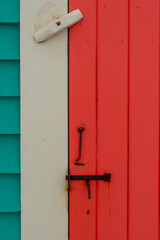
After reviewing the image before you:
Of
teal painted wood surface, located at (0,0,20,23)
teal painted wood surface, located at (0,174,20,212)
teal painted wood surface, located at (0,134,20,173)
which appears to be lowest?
teal painted wood surface, located at (0,174,20,212)

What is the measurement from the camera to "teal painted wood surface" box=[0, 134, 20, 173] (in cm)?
112

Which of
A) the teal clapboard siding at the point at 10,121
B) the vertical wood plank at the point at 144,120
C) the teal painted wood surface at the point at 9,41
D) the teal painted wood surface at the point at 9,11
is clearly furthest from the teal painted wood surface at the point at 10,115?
the vertical wood plank at the point at 144,120

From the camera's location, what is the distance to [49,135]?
1115mm

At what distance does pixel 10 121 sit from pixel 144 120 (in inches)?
25.3

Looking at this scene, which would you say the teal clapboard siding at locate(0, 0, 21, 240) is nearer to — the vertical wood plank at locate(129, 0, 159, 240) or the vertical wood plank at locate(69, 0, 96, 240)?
the vertical wood plank at locate(69, 0, 96, 240)

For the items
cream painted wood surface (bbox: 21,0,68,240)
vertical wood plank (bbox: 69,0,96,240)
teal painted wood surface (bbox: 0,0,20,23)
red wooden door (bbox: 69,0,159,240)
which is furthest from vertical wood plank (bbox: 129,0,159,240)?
teal painted wood surface (bbox: 0,0,20,23)

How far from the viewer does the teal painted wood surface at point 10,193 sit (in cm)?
113

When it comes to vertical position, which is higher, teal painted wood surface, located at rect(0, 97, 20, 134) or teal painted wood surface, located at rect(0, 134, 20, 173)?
teal painted wood surface, located at rect(0, 97, 20, 134)

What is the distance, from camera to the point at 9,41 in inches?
43.3

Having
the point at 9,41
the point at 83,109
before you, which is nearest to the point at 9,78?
the point at 9,41

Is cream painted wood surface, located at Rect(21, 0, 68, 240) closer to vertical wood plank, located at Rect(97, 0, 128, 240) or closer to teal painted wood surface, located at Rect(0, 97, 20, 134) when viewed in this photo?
teal painted wood surface, located at Rect(0, 97, 20, 134)

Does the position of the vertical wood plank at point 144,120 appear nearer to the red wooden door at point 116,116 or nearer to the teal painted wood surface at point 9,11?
the red wooden door at point 116,116

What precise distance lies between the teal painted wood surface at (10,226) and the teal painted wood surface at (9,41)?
2.51ft

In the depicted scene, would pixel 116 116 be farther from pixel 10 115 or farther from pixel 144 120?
pixel 10 115
